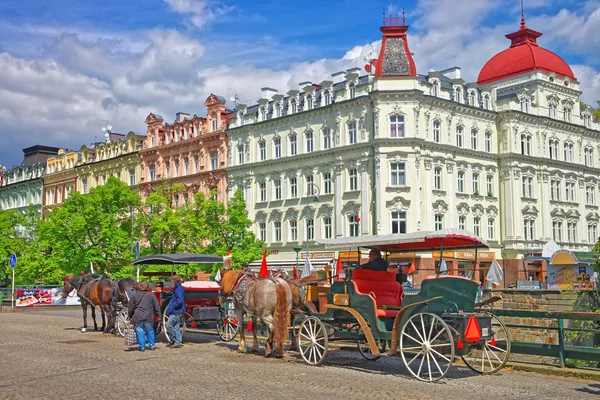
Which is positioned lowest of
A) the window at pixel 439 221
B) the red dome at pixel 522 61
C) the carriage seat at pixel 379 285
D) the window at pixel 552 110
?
the carriage seat at pixel 379 285

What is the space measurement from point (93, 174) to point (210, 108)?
21427 mm

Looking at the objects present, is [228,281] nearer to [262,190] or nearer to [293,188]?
[293,188]

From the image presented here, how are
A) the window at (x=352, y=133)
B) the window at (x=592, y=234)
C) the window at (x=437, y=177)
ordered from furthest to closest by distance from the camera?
the window at (x=592, y=234), the window at (x=352, y=133), the window at (x=437, y=177)

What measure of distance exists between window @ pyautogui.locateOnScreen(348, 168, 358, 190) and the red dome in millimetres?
16068

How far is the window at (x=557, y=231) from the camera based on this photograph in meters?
55.3

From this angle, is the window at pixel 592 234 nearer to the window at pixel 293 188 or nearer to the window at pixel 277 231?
the window at pixel 293 188

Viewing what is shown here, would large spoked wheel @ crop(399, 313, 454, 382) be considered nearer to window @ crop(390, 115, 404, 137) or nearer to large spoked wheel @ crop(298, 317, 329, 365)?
large spoked wheel @ crop(298, 317, 329, 365)

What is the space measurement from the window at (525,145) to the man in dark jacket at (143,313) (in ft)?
139

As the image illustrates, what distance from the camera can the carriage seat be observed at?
1411 centimetres

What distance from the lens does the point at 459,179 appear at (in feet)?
166

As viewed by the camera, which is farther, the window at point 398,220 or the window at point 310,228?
the window at point 310,228

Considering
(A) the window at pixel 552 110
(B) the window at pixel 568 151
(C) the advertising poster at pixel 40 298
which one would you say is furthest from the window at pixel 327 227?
(B) the window at pixel 568 151

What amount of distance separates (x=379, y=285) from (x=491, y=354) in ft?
8.26

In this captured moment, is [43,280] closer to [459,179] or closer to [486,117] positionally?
[459,179]
